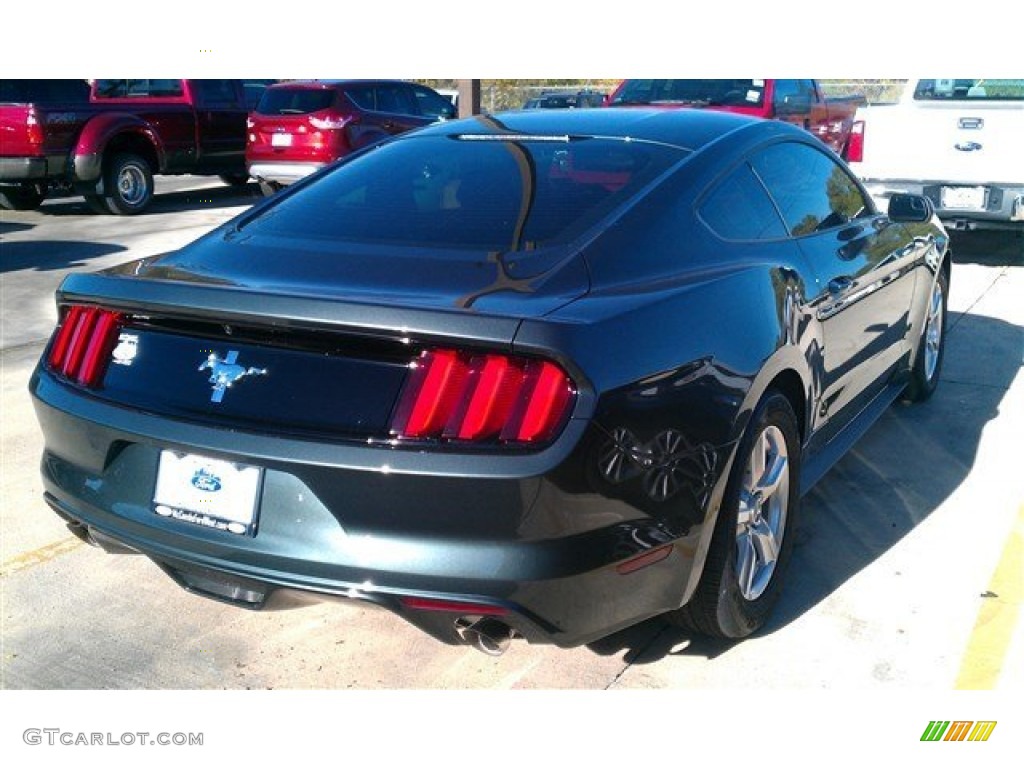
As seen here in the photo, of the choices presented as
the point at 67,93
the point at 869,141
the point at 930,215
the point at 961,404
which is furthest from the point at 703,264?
the point at 67,93

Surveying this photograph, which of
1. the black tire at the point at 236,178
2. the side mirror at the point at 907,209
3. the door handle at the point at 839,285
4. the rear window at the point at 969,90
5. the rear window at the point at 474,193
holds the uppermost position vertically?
the rear window at the point at 969,90

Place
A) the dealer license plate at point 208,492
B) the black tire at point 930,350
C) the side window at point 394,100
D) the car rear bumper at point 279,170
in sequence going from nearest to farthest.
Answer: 1. the dealer license plate at point 208,492
2. the black tire at point 930,350
3. the car rear bumper at point 279,170
4. the side window at point 394,100

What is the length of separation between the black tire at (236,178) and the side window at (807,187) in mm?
12808

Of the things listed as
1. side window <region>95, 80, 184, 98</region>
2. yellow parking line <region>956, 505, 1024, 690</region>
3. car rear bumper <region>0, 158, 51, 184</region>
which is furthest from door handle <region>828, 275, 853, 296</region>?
side window <region>95, 80, 184, 98</region>

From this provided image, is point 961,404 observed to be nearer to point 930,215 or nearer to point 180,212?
point 930,215

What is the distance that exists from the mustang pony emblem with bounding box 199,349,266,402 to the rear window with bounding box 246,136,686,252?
605 millimetres

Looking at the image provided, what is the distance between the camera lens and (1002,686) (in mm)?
3082

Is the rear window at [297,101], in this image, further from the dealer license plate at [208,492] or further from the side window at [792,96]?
the dealer license plate at [208,492]

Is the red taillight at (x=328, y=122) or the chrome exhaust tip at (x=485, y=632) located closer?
the chrome exhaust tip at (x=485, y=632)

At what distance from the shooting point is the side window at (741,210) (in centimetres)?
331

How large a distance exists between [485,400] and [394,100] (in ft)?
43.7

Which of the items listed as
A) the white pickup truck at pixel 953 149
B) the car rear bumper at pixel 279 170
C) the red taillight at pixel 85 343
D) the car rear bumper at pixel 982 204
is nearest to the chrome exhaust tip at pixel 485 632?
the red taillight at pixel 85 343

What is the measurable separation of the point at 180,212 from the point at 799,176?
11174 millimetres

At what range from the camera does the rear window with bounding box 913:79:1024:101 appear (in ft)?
30.0
